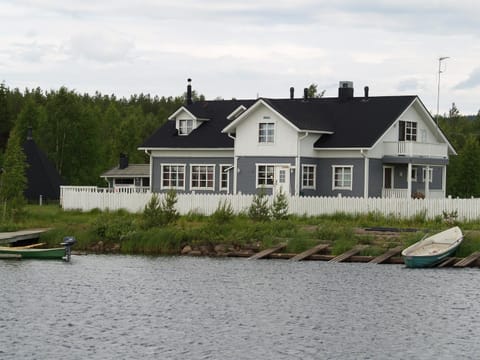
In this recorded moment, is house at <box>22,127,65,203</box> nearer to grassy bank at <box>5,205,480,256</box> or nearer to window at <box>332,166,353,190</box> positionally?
grassy bank at <box>5,205,480,256</box>

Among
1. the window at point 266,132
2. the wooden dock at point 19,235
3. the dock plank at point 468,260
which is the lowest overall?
the dock plank at point 468,260

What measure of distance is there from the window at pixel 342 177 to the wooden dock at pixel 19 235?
1682 centimetres

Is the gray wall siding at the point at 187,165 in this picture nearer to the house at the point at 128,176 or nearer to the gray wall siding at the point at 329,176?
the gray wall siding at the point at 329,176

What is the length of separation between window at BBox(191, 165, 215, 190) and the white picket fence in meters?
6.59

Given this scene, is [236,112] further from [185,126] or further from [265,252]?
[265,252]

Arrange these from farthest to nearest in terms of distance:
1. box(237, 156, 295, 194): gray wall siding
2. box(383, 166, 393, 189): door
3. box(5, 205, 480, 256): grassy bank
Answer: box(383, 166, 393, 189): door, box(237, 156, 295, 194): gray wall siding, box(5, 205, 480, 256): grassy bank

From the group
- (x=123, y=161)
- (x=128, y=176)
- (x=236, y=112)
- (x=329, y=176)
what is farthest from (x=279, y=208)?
(x=123, y=161)

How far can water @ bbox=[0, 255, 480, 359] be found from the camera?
25.2 m

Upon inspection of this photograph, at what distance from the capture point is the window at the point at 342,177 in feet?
184

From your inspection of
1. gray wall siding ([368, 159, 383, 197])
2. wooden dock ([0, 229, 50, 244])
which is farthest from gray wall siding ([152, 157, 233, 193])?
wooden dock ([0, 229, 50, 244])

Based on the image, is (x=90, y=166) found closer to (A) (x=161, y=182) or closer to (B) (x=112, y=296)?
(A) (x=161, y=182)

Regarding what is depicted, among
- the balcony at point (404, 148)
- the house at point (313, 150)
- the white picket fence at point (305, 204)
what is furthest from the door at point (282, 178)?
the balcony at point (404, 148)

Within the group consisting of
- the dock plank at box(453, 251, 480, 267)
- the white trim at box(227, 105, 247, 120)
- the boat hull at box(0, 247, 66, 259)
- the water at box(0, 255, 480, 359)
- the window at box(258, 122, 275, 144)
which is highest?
the white trim at box(227, 105, 247, 120)

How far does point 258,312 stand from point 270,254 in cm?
1192
